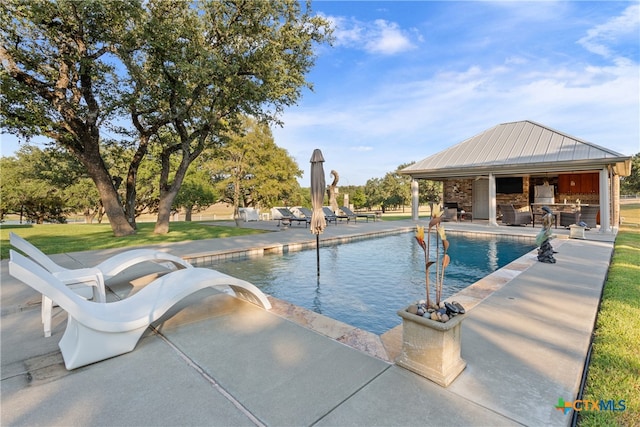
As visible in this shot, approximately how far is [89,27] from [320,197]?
28.4 feet

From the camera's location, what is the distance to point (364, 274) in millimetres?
6473

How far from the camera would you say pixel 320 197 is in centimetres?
626

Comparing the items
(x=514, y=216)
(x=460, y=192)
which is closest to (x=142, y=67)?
(x=514, y=216)

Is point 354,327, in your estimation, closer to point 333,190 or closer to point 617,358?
point 617,358

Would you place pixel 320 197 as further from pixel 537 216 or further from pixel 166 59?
pixel 537 216

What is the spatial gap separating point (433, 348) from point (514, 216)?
14.0 metres

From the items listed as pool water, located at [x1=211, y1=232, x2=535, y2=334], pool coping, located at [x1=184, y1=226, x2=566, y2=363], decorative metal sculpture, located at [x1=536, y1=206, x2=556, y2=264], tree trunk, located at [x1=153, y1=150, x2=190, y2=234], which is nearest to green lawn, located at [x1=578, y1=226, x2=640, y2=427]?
pool coping, located at [x1=184, y1=226, x2=566, y2=363]

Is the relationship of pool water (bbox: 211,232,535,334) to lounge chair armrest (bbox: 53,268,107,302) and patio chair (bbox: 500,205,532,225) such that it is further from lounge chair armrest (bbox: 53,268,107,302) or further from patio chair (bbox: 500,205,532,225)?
patio chair (bbox: 500,205,532,225)

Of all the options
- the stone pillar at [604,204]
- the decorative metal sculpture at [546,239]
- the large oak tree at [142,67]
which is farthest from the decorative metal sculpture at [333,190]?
the decorative metal sculpture at [546,239]

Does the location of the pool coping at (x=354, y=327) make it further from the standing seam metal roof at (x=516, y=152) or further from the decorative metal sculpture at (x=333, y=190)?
the decorative metal sculpture at (x=333, y=190)

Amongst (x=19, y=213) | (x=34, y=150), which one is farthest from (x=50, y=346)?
(x=19, y=213)

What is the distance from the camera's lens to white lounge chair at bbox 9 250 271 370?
7.59 feet

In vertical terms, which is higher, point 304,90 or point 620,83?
point 304,90

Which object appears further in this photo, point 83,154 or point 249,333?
point 83,154
